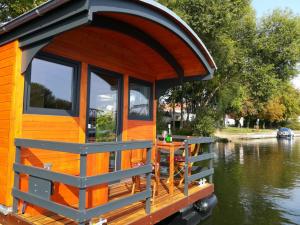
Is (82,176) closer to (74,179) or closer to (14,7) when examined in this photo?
(74,179)

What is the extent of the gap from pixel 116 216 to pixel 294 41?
1927cm

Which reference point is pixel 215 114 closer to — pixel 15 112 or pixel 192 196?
pixel 192 196

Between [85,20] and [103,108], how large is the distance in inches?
95.1

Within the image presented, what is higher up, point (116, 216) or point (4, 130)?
point (4, 130)

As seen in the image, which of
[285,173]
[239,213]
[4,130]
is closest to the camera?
[4,130]

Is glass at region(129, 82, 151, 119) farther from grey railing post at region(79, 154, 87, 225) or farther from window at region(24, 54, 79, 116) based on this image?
grey railing post at region(79, 154, 87, 225)

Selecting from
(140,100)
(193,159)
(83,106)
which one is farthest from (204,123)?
(83,106)

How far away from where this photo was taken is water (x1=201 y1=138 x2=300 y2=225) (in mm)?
6820

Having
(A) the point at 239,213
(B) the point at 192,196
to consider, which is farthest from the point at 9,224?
(A) the point at 239,213

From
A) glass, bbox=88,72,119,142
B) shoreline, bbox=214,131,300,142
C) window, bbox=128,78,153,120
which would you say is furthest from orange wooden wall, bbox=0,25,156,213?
shoreline, bbox=214,131,300,142

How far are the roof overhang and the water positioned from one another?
156 inches

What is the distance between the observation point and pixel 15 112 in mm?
3920

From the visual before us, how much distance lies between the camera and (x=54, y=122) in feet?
14.6

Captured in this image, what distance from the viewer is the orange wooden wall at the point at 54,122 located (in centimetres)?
396
